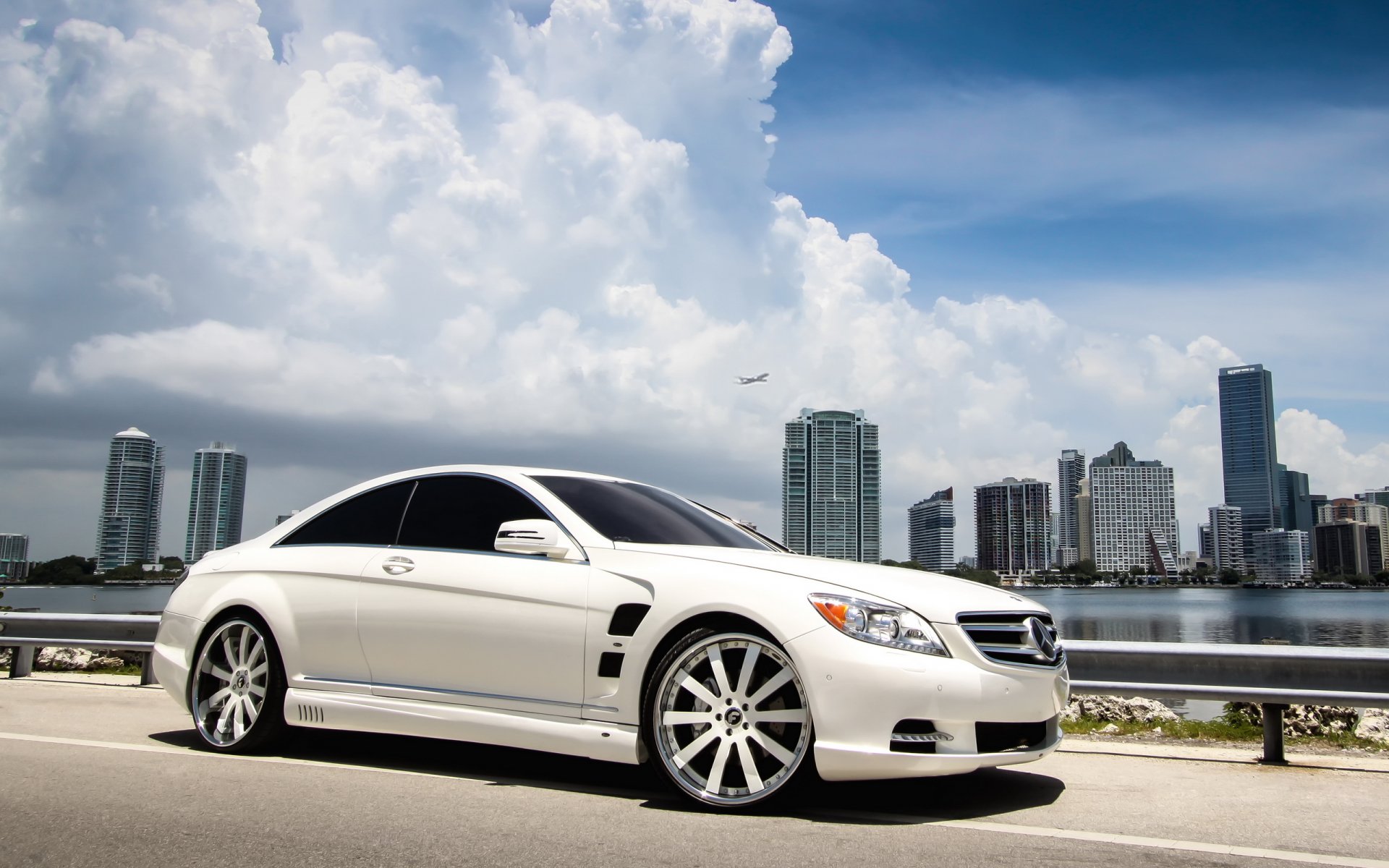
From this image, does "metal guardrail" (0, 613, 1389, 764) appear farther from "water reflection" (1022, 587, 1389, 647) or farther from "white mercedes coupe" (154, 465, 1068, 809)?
"water reflection" (1022, 587, 1389, 647)

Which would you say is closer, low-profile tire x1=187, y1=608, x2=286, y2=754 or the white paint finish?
the white paint finish

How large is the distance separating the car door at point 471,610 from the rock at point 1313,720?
5.67 metres

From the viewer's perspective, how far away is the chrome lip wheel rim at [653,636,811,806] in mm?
4312

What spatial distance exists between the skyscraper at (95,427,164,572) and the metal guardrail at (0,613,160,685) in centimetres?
12144

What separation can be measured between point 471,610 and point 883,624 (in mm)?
2040

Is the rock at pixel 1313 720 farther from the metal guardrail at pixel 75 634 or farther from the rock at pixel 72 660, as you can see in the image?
the rock at pixel 72 660

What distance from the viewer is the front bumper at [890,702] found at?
13.6ft

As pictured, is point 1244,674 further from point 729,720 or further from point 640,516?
point 640,516

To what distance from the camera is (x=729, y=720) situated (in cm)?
438

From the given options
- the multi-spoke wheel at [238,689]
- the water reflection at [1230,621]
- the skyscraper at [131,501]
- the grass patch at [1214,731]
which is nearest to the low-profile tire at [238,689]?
the multi-spoke wheel at [238,689]

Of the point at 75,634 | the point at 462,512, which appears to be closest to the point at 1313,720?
the point at 462,512

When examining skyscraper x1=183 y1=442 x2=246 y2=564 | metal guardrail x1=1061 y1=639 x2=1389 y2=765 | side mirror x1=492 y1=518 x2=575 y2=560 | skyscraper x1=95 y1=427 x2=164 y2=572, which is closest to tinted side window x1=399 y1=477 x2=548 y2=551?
side mirror x1=492 y1=518 x2=575 y2=560

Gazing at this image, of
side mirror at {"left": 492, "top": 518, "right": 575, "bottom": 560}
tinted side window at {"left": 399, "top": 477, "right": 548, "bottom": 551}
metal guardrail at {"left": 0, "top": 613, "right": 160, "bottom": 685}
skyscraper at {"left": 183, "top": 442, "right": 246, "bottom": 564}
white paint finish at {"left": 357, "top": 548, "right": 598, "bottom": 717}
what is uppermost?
skyscraper at {"left": 183, "top": 442, "right": 246, "bottom": 564}

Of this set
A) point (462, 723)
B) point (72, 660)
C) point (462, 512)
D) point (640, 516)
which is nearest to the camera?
point (462, 723)
